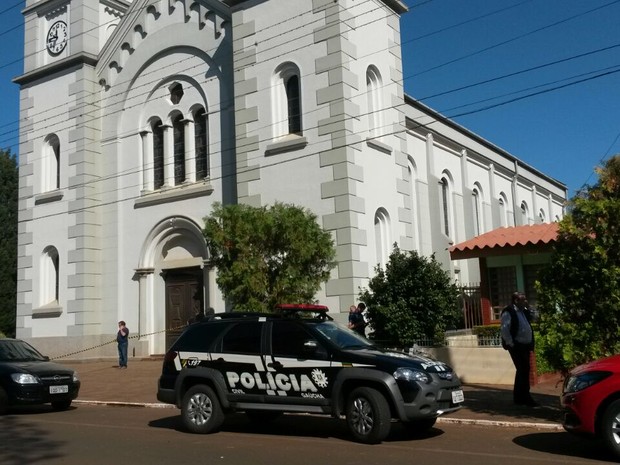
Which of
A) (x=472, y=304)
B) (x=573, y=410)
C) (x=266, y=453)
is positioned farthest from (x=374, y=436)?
(x=472, y=304)

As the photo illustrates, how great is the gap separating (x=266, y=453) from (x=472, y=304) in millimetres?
12335

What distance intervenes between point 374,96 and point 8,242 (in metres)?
24.2

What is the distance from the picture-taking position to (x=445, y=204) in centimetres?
2812

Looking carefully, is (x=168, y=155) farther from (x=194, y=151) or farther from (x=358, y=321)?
(x=358, y=321)

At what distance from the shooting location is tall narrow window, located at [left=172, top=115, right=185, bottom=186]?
23.5 m

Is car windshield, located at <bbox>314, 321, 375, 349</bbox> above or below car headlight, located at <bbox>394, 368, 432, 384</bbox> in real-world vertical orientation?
above

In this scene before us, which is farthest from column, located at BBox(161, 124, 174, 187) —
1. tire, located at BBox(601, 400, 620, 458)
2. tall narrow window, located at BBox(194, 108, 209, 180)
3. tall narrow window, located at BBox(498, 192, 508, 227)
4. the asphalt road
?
tire, located at BBox(601, 400, 620, 458)

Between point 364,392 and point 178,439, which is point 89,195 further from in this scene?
point 364,392

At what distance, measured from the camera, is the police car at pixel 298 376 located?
919 cm

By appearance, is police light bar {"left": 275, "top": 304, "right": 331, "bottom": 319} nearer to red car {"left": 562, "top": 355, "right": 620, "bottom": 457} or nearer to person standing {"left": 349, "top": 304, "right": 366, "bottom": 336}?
red car {"left": 562, "top": 355, "right": 620, "bottom": 457}

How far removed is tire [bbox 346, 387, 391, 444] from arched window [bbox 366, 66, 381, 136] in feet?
39.5

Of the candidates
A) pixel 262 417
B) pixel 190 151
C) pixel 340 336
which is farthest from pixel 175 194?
pixel 340 336

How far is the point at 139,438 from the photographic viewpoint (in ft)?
33.6

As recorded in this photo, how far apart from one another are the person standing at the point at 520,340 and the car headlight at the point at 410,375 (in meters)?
3.18
